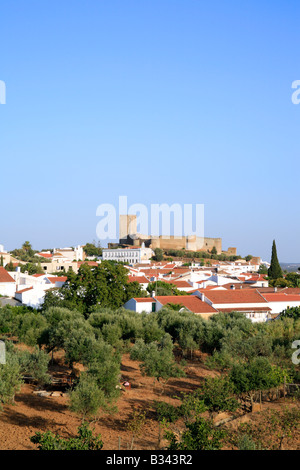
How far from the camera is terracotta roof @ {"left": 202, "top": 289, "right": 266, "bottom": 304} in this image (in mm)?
31031

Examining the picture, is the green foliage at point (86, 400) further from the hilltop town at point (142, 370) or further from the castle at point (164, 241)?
the castle at point (164, 241)

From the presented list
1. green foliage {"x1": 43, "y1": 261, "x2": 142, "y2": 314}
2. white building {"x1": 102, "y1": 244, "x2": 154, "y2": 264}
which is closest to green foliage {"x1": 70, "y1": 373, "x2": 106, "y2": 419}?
green foliage {"x1": 43, "y1": 261, "x2": 142, "y2": 314}

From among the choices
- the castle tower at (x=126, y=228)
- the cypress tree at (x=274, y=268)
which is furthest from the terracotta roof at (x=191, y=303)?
the castle tower at (x=126, y=228)

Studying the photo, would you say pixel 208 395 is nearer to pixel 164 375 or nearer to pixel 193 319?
pixel 164 375

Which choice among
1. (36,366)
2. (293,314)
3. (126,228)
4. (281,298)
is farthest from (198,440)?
(126,228)

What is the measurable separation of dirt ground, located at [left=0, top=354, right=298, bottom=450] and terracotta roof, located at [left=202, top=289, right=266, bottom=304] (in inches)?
521

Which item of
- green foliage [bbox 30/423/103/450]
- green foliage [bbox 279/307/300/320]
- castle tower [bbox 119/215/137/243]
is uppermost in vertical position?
castle tower [bbox 119/215/137/243]

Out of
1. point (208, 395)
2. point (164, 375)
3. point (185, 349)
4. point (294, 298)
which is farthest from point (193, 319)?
point (294, 298)

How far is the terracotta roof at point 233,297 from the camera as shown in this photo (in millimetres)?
31031

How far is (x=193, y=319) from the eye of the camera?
22766 millimetres

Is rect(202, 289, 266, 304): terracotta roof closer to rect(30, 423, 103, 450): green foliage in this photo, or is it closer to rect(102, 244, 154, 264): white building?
rect(30, 423, 103, 450): green foliage

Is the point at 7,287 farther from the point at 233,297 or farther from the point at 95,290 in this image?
the point at 233,297

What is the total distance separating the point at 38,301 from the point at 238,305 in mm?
12731

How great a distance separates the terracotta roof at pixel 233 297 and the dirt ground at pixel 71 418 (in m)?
13.2
